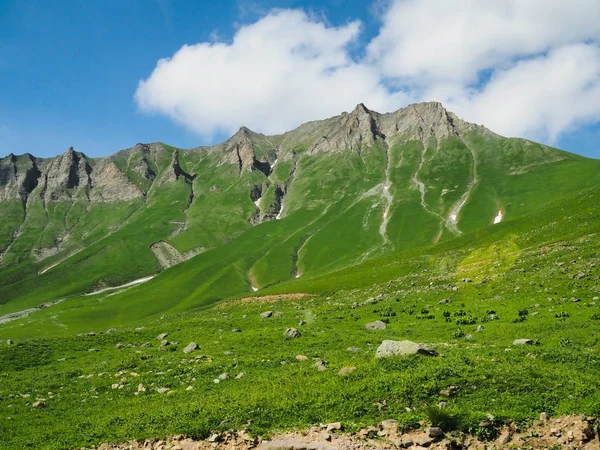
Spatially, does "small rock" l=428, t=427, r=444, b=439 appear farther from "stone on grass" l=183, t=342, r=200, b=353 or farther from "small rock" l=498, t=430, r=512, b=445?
"stone on grass" l=183, t=342, r=200, b=353

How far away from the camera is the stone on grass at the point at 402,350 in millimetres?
19500

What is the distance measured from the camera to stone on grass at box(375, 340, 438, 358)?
19.5m

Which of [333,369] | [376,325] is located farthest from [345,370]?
[376,325]

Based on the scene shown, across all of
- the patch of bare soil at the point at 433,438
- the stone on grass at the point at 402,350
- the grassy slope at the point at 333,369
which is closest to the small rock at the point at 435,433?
the patch of bare soil at the point at 433,438

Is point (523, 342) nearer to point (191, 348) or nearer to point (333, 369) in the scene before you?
point (333, 369)

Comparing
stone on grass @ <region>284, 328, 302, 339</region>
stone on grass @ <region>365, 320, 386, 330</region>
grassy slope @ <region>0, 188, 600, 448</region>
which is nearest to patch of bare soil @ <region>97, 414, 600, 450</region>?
grassy slope @ <region>0, 188, 600, 448</region>

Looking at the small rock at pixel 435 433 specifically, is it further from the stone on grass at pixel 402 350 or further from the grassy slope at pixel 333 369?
the stone on grass at pixel 402 350

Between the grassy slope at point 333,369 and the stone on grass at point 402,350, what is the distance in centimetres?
75

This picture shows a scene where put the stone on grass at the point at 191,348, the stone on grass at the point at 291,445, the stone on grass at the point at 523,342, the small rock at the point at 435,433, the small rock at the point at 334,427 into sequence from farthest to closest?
the stone on grass at the point at 191,348 → the stone on grass at the point at 523,342 → the small rock at the point at 334,427 → the stone on grass at the point at 291,445 → the small rock at the point at 435,433

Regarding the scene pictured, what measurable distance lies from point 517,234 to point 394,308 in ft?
166

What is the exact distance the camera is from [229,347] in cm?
2988

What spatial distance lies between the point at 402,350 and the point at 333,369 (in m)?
3.46

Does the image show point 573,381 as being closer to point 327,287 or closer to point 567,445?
point 567,445

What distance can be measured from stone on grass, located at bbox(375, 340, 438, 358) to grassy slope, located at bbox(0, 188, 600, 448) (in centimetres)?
75
